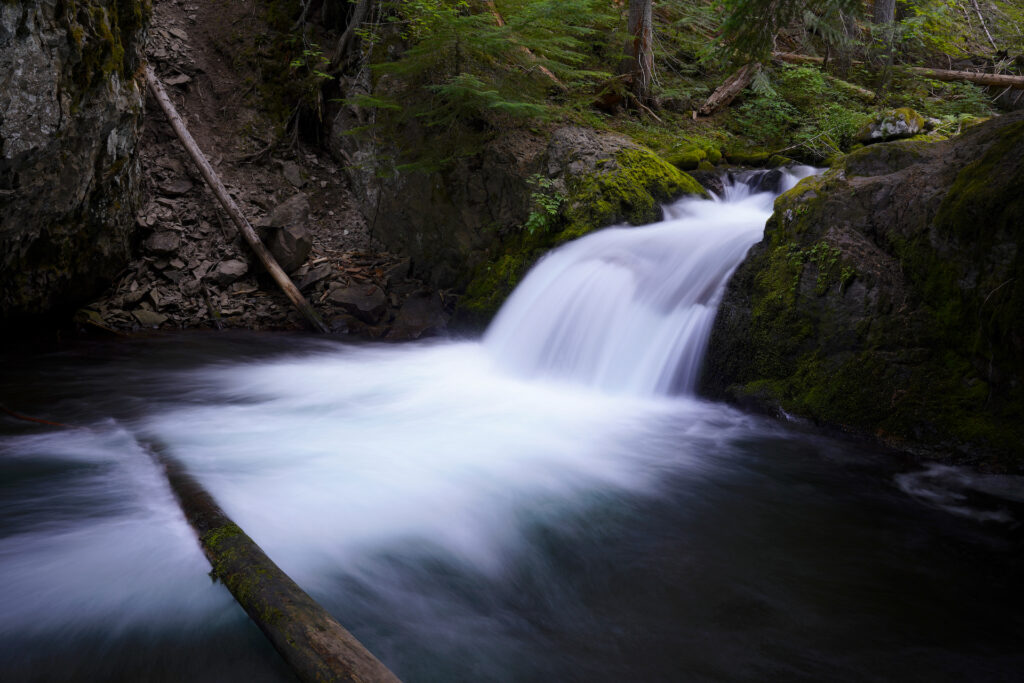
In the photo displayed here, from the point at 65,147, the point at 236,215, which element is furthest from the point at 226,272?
the point at 65,147

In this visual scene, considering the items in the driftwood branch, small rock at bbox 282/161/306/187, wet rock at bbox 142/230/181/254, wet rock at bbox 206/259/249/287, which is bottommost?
wet rock at bbox 206/259/249/287

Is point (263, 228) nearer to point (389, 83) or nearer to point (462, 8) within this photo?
point (389, 83)

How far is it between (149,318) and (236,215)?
1965 mm

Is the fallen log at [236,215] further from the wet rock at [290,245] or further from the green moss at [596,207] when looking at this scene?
the green moss at [596,207]

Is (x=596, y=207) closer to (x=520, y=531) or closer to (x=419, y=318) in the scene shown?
(x=419, y=318)

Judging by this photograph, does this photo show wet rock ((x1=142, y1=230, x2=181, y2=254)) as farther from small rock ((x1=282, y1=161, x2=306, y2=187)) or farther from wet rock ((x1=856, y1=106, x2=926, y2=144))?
wet rock ((x1=856, y1=106, x2=926, y2=144))

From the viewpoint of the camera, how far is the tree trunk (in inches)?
387

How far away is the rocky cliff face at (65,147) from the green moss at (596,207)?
15.4 ft

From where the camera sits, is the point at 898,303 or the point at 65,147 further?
the point at 65,147

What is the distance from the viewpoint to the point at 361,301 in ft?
28.9

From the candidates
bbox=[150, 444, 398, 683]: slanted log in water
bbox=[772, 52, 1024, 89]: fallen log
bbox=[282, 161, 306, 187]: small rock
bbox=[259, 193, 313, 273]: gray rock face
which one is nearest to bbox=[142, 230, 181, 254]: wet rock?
bbox=[259, 193, 313, 273]: gray rock face

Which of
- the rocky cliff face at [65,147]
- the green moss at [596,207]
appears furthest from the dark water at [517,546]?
the green moss at [596,207]

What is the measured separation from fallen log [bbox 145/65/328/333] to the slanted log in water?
254 inches

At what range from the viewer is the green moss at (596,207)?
24.9ft
